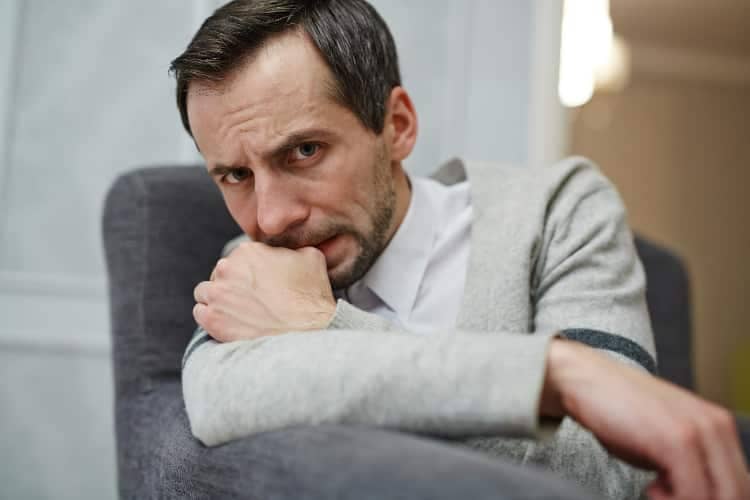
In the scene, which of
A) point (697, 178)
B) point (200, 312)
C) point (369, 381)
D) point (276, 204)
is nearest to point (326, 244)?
point (276, 204)

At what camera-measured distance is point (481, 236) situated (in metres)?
1.08

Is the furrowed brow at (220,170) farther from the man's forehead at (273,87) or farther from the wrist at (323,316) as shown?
the wrist at (323,316)

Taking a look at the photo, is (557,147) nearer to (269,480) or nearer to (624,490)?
(624,490)

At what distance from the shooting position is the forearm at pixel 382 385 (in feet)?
1.97

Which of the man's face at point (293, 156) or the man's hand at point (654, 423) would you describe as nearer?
the man's hand at point (654, 423)

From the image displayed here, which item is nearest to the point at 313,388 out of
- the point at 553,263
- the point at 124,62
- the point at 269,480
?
the point at 269,480

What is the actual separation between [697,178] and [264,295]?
17.8 ft

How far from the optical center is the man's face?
97 centimetres

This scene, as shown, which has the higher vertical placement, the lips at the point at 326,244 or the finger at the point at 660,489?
the lips at the point at 326,244

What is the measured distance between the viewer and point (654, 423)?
58cm

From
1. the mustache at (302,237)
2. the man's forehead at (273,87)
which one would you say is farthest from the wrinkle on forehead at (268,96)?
the mustache at (302,237)

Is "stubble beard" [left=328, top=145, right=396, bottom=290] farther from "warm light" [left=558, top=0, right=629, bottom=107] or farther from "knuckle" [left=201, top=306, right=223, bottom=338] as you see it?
"warm light" [left=558, top=0, right=629, bottom=107]

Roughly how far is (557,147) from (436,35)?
416mm

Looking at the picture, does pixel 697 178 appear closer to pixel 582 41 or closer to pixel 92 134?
pixel 582 41
